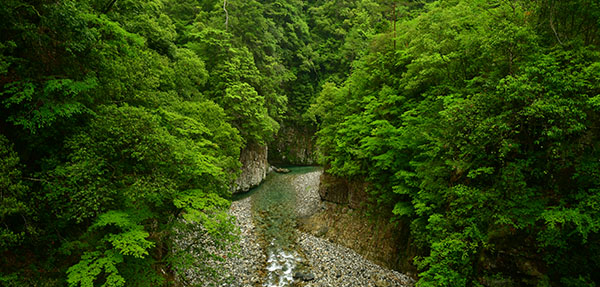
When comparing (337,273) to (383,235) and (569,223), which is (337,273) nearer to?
(383,235)

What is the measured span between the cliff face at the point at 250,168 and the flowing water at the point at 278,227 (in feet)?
2.68

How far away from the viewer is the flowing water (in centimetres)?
1136

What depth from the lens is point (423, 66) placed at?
10.9 meters

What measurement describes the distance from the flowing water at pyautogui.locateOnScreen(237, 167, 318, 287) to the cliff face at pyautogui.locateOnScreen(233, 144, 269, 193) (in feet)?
2.68

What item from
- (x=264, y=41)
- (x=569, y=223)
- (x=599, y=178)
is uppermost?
(x=264, y=41)

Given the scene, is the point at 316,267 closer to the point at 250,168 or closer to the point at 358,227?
the point at 358,227

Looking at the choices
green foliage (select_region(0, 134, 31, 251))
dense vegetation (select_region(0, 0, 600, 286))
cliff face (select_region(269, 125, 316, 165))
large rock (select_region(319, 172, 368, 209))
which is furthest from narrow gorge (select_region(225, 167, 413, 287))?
cliff face (select_region(269, 125, 316, 165))

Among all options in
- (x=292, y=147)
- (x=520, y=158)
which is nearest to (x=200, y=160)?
(x=520, y=158)

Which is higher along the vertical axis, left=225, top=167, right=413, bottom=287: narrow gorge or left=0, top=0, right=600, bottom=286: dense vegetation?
left=0, top=0, right=600, bottom=286: dense vegetation

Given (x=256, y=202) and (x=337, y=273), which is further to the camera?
(x=256, y=202)

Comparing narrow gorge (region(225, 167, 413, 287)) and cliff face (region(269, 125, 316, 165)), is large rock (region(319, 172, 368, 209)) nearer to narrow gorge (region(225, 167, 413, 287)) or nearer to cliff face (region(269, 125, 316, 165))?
narrow gorge (region(225, 167, 413, 287))

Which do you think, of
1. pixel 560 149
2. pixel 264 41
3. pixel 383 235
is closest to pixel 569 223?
pixel 560 149

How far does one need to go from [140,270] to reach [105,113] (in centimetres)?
430

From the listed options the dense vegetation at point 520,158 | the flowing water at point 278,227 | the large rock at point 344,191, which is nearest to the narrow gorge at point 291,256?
the flowing water at point 278,227
